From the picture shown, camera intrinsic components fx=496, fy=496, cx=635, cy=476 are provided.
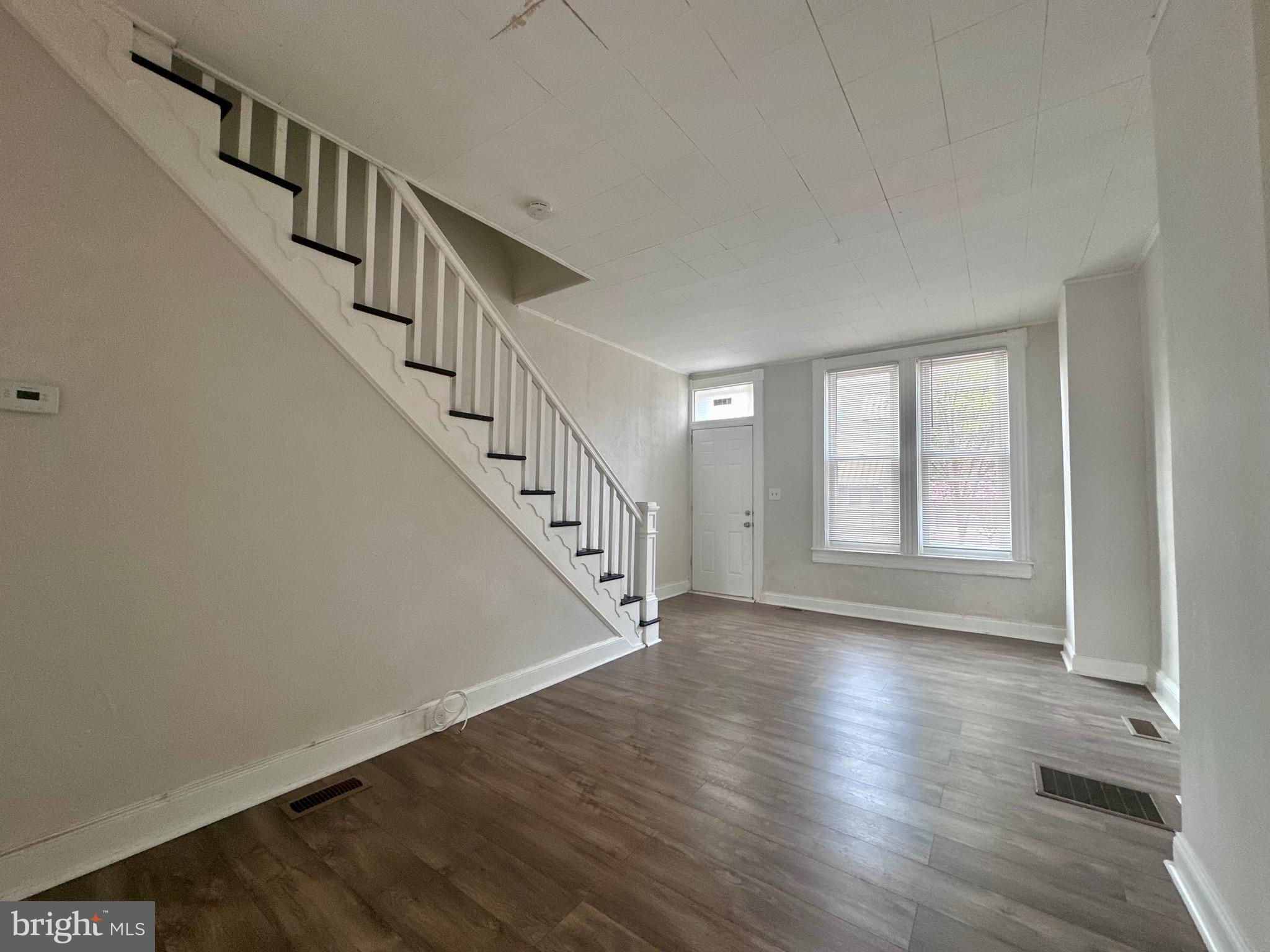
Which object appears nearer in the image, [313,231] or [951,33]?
[951,33]

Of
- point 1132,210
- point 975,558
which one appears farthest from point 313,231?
point 975,558

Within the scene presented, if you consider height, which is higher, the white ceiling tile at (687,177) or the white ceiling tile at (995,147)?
the white ceiling tile at (687,177)

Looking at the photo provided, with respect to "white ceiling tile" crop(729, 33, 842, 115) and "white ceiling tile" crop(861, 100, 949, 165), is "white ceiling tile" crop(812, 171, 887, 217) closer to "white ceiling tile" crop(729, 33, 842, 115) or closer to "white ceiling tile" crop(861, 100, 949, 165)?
A: "white ceiling tile" crop(861, 100, 949, 165)

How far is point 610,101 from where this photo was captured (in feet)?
6.27

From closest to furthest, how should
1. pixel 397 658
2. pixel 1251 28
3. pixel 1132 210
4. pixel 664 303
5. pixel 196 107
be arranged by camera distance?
pixel 1251 28 < pixel 196 107 < pixel 397 658 < pixel 1132 210 < pixel 664 303

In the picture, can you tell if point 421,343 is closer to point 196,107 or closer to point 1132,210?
Result: point 196,107

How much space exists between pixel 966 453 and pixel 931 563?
3.45 feet

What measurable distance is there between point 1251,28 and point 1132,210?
6.67 ft

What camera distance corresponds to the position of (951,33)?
160 cm

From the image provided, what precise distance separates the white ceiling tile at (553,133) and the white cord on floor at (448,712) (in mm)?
2650

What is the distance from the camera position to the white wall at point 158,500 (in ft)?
4.85

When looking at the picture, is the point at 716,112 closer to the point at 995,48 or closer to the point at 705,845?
the point at 995,48

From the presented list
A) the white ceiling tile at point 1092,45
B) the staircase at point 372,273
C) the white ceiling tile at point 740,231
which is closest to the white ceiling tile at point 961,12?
the white ceiling tile at point 1092,45

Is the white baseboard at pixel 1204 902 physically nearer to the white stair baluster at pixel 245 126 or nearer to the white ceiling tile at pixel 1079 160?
the white ceiling tile at pixel 1079 160
